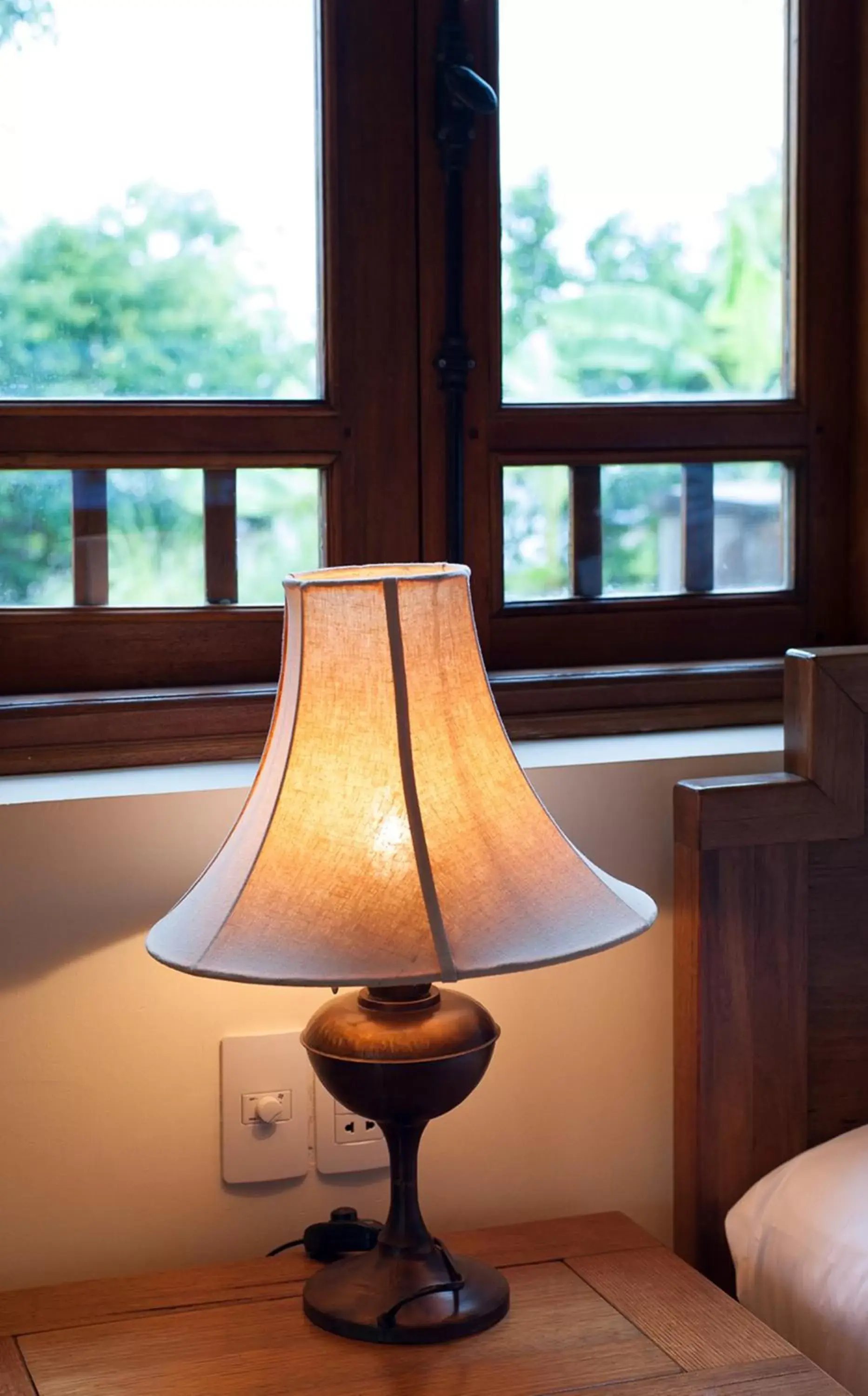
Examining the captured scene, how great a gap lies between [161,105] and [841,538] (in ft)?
2.79

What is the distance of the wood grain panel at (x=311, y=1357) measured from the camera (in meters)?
1.02

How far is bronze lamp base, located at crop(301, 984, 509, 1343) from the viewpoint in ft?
3.46

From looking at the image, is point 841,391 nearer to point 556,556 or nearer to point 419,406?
point 556,556

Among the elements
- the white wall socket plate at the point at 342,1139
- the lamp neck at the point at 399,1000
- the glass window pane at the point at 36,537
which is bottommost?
the white wall socket plate at the point at 342,1139

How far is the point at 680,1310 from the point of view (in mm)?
1140

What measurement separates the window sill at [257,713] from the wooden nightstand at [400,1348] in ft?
1.48

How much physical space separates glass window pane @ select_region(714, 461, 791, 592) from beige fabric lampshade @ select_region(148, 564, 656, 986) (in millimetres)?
650

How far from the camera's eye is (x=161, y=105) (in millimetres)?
1389

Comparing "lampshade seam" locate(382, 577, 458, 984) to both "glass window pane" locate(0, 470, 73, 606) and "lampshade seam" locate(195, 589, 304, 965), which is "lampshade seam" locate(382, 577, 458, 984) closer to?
"lampshade seam" locate(195, 589, 304, 965)

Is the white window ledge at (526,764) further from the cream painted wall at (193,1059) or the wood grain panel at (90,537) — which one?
the wood grain panel at (90,537)

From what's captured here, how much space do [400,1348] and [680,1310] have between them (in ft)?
0.74

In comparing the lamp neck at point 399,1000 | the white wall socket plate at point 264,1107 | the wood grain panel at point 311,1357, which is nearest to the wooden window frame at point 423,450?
the white wall socket plate at point 264,1107

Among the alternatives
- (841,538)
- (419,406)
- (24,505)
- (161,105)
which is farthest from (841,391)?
(24,505)

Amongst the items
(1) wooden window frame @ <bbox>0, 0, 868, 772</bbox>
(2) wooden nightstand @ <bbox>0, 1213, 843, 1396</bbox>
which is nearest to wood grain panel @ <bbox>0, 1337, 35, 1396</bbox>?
(2) wooden nightstand @ <bbox>0, 1213, 843, 1396</bbox>
